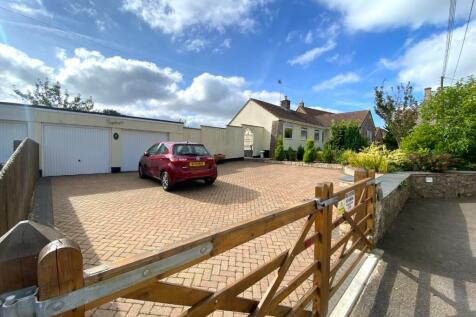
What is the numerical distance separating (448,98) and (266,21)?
858 centimetres

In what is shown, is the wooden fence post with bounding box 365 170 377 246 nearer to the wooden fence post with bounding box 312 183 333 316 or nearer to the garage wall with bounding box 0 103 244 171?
the wooden fence post with bounding box 312 183 333 316

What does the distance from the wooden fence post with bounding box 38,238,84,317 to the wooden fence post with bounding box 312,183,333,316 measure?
1988 millimetres

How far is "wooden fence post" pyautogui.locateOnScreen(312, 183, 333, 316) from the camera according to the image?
7.75ft

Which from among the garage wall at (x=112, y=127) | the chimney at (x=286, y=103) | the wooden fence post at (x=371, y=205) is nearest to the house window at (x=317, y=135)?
the chimney at (x=286, y=103)

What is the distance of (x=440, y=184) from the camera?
339 inches

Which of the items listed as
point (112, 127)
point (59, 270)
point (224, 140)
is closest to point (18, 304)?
point (59, 270)

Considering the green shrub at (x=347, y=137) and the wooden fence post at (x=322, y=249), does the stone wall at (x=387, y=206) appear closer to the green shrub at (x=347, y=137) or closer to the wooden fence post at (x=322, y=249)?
the wooden fence post at (x=322, y=249)

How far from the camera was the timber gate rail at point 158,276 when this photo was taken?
812mm

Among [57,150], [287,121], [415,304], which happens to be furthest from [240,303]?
[287,121]

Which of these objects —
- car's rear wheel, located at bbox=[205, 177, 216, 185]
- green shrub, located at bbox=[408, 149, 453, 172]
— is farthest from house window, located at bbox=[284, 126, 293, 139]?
car's rear wheel, located at bbox=[205, 177, 216, 185]

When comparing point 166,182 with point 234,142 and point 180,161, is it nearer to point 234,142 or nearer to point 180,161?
point 180,161

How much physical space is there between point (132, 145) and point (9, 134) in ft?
15.6

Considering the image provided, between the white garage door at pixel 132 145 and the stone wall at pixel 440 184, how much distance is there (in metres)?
12.4

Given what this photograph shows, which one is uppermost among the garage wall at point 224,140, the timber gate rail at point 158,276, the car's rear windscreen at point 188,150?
the garage wall at point 224,140
